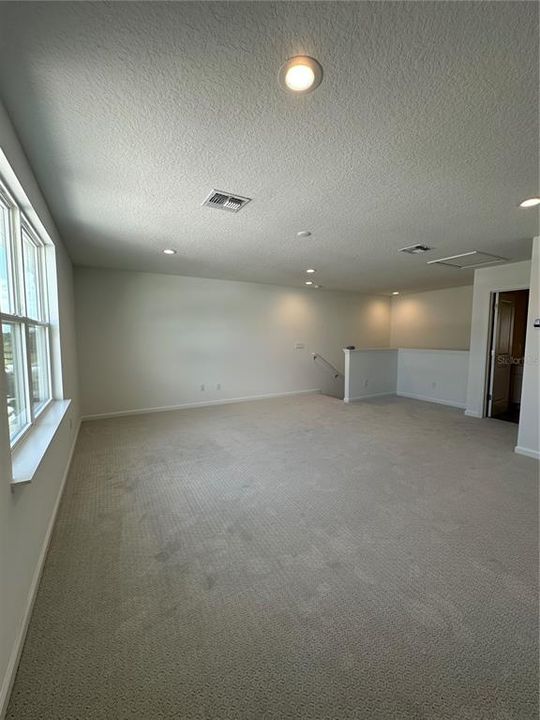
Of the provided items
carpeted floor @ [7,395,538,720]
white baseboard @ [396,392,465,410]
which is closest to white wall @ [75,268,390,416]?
white baseboard @ [396,392,465,410]

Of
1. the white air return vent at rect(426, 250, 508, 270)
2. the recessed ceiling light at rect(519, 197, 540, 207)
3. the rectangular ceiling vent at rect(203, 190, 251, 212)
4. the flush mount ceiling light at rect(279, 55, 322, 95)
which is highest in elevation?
the rectangular ceiling vent at rect(203, 190, 251, 212)

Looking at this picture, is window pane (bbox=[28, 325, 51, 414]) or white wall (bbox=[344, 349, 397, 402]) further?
white wall (bbox=[344, 349, 397, 402])

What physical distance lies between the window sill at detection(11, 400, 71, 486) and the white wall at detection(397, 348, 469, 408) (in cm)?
645

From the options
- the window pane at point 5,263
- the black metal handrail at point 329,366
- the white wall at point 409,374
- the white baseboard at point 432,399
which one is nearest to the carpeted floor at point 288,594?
the window pane at point 5,263

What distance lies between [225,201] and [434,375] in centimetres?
566

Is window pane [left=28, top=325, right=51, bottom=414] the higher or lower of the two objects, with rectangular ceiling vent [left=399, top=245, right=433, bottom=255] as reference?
lower

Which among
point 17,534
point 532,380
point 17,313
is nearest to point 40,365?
point 17,313

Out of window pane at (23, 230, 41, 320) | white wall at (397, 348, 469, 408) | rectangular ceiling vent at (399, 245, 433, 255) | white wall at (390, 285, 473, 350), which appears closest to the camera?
window pane at (23, 230, 41, 320)

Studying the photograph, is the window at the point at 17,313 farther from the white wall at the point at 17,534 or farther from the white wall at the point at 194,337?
the white wall at the point at 194,337

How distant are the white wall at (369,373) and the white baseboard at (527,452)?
3.01m

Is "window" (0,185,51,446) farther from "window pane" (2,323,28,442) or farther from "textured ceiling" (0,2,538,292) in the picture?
"textured ceiling" (0,2,538,292)

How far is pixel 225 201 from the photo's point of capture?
2.57 meters

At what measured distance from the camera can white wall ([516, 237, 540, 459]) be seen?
3443 millimetres

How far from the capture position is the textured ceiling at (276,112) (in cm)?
109
